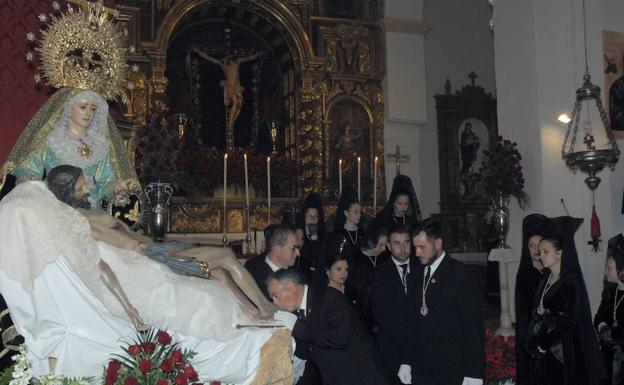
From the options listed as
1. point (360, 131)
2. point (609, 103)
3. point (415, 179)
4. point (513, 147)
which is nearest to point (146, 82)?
point (360, 131)

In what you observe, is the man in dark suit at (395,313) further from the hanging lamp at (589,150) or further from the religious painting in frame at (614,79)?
the religious painting in frame at (614,79)

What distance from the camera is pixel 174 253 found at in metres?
4.94

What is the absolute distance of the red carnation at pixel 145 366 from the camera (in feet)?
13.0

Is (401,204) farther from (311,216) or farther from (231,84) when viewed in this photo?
(231,84)

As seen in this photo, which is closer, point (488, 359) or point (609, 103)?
point (488, 359)

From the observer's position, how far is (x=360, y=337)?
4.82 m

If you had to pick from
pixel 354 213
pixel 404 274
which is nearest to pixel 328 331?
pixel 404 274

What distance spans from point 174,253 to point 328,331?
45.1 inches

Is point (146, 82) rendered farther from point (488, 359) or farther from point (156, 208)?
point (488, 359)

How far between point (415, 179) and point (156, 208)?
713 centimetres

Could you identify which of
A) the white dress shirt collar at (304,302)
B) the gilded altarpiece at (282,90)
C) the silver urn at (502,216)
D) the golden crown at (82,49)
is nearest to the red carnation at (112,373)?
the white dress shirt collar at (304,302)

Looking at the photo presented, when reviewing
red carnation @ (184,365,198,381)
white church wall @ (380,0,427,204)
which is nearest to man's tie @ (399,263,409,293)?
red carnation @ (184,365,198,381)

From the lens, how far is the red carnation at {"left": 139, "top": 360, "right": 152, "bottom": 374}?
3.96 meters

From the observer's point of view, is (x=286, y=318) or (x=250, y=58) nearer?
(x=286, y=318)
